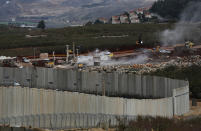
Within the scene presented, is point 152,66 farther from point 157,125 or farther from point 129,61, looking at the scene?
point 157,125

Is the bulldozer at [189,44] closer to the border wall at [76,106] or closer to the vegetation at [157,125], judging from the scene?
the border wall at [76,106]

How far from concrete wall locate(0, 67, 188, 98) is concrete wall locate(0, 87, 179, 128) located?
5865 millimetres

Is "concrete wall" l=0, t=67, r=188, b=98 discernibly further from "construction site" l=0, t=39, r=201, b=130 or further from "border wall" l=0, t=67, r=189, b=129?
"border wall" l=0, t=67, r=189, b=129

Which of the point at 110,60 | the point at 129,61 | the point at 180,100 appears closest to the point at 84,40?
the point at 110,60

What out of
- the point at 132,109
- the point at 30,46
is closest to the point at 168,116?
the point at 132,109

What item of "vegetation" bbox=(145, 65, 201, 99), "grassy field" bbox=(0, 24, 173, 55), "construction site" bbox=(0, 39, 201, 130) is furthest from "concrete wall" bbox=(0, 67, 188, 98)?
"grassy field" bbox=(0, 24, 173, 55)

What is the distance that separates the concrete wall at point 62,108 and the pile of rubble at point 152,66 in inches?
1107

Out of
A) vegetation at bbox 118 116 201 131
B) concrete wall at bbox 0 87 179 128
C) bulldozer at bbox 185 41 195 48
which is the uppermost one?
bulldozer at bbox 185 41 195 48

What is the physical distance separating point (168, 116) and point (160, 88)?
5337 mm

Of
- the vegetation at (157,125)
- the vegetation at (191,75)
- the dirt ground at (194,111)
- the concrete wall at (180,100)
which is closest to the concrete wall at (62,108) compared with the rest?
the vegetation at (157,125)

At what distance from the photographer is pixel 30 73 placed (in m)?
47.5

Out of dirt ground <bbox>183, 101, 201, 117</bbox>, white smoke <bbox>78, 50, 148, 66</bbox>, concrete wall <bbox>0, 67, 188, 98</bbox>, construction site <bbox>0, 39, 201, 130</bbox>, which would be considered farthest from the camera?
white smoke <bbox>78, 50, 148, 66</bbox>

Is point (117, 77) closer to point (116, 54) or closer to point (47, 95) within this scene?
point (47, 95)

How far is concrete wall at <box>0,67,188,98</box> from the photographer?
44094 mm
